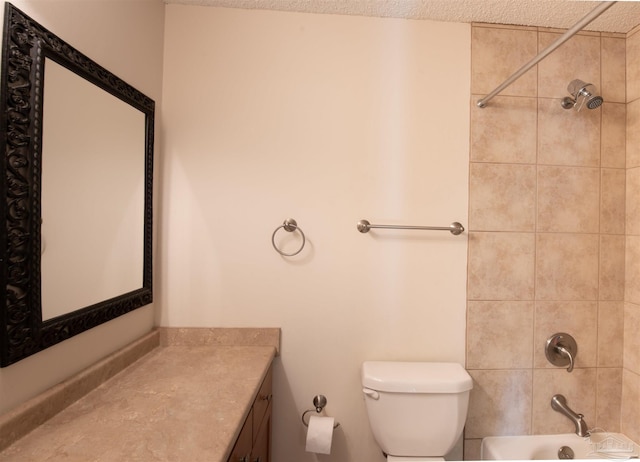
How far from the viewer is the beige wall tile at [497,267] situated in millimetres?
1371

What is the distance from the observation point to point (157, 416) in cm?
81

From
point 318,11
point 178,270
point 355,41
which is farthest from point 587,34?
point 178,270

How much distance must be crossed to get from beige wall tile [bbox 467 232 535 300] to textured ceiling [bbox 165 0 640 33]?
0.98 m

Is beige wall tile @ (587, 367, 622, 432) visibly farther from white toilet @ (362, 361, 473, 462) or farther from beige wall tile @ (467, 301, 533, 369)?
white toilet @ (362, 361, 473, 462)

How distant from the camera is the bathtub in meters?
1.30

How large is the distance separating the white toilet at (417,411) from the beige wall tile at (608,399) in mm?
762

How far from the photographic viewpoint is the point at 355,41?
1.35m

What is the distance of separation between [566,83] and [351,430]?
1.92 m

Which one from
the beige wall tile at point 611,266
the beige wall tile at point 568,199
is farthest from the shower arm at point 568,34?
the beige wall tile at point 611,266

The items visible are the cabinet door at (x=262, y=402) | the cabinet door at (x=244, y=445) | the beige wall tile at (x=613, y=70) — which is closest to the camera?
the cabinet door at (x=244, y=445)

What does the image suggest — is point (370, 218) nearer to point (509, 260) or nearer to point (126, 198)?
point (509, 260)

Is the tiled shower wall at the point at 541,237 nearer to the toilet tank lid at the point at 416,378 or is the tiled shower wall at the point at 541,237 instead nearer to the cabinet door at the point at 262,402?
the toilet tank lid at the point at 416,378

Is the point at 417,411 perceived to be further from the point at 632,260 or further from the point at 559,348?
the point at 632,260

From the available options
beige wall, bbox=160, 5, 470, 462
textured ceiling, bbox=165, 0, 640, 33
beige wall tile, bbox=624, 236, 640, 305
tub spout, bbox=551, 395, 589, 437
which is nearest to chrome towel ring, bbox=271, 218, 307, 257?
beige wall, bbox=160, 5, 470, 462
